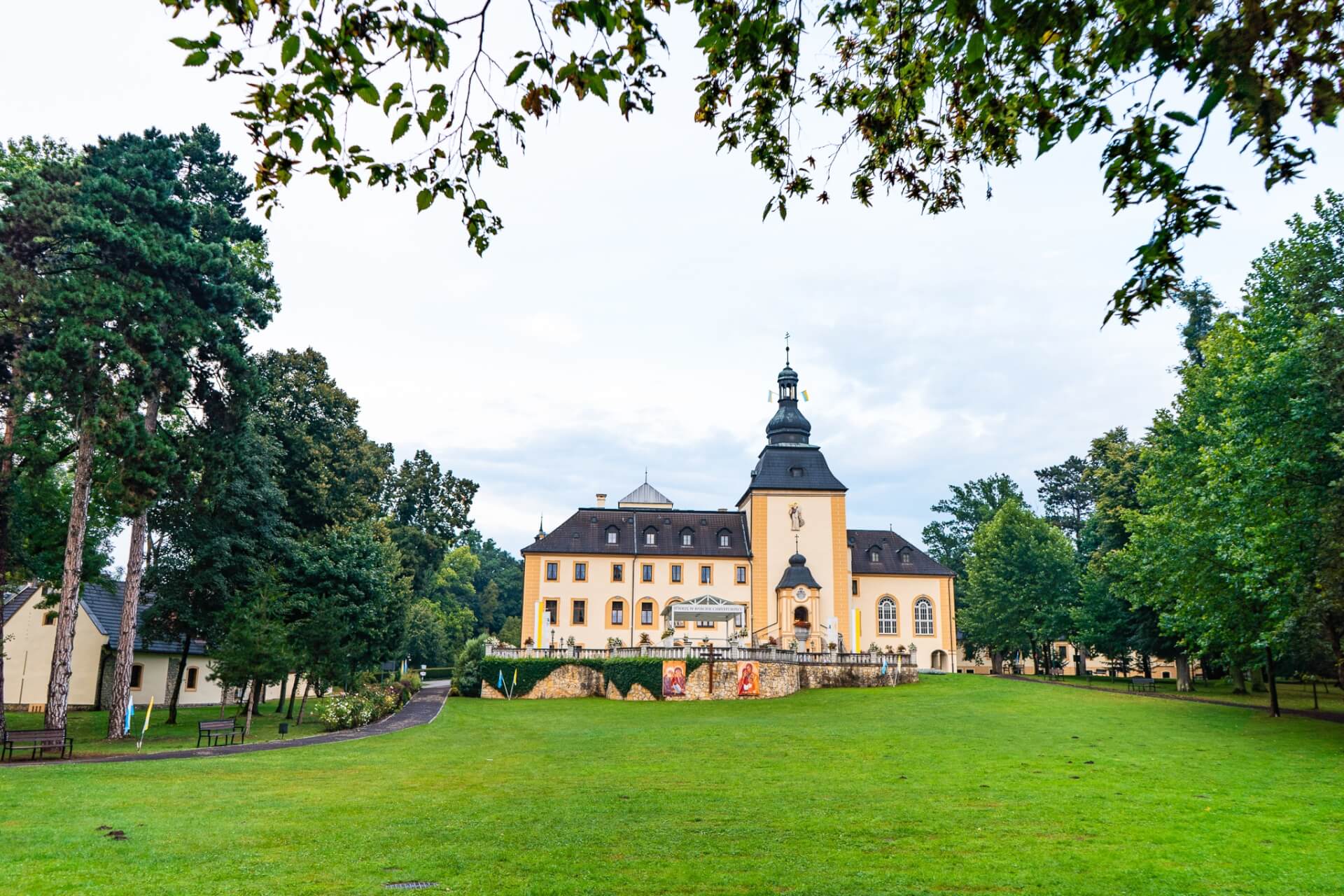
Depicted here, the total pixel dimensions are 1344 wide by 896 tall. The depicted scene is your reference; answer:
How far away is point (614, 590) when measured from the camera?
187 ft

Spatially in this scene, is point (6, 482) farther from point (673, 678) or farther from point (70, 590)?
point (673, 678)

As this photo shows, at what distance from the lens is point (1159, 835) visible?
1050 centimetres

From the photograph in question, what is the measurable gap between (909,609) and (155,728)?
4415 cm

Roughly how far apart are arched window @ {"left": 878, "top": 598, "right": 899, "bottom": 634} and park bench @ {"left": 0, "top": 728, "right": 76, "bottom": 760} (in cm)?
4725

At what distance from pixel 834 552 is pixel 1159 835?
45.8 m

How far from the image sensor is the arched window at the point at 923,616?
5844cm

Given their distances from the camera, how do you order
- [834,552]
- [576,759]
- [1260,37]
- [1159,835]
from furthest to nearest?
[834,552] → [576,759] → [1159,835] → [1260,37]

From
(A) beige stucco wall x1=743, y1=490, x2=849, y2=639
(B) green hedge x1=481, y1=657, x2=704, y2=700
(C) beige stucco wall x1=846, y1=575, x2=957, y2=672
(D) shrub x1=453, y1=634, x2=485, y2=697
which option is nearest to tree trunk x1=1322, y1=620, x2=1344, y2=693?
(B) green hedge x1=481, y1=657, x2=704, y2=700

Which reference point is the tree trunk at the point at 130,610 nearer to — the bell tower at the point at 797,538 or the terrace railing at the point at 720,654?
the terrace railing at the point at 720,654

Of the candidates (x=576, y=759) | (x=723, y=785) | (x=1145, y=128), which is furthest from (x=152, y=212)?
(x=1145, y=128)

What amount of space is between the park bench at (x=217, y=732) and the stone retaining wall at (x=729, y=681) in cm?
1634

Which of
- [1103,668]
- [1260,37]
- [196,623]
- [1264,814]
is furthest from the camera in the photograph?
[1103,668]

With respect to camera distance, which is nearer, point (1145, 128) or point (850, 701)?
point (1145, 128)

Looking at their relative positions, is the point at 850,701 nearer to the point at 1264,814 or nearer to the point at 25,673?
the point at 1264,814
